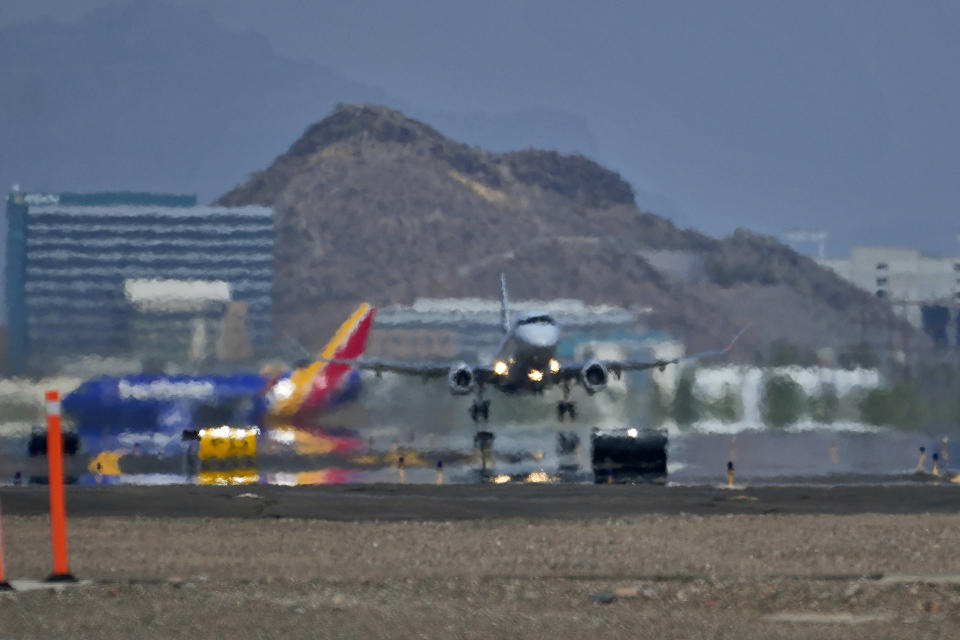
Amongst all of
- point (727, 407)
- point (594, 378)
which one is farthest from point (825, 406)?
point (594, 378)

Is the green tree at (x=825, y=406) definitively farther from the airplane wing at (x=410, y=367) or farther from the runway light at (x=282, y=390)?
the runway light at (x=282, y=390)

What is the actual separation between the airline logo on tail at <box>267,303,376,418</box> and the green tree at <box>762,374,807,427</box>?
19206 mm

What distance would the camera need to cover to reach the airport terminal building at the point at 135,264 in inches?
4961

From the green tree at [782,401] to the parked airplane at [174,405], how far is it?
822 inches

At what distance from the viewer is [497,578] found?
777 inches

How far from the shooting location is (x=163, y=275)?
562 feet

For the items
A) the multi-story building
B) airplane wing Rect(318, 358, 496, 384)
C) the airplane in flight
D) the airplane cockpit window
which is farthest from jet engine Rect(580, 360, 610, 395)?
the multi-story building

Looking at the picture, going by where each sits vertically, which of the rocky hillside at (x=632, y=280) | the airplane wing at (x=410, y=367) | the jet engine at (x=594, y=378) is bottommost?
the jet engine at (x=594, y=378)

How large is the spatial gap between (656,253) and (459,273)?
2023cm

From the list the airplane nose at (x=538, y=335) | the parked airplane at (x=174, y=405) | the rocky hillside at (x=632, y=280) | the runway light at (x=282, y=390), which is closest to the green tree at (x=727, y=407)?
the airplane nose at (x=538, y=335)

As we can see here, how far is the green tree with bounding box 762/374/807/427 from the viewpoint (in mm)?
73375

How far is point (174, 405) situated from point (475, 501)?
35090 mm

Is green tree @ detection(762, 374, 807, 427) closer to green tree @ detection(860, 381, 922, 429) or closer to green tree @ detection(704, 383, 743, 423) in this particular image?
green tree @ detection(704, 383, 743, 423)

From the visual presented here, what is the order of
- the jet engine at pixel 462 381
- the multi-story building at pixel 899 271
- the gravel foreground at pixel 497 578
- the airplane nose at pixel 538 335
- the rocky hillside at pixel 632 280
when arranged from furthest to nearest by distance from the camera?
1. the multi-story building at pixel 899 271
2. the rocky hillside at pixel 632 280
3. the jet engine at pixel 462 381
4. the airplane nose at pixel 538 335
5. the gravel foreground at pixel 497 578
